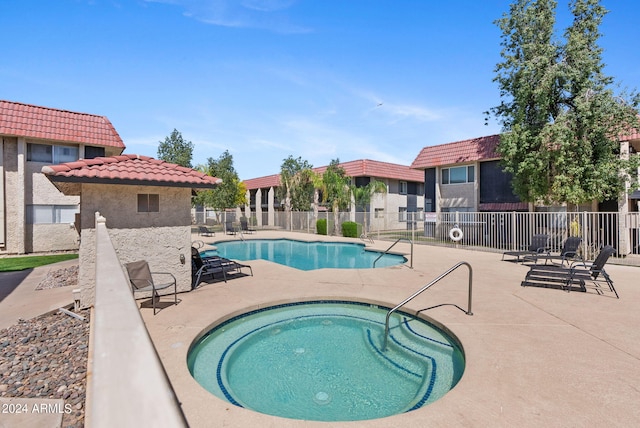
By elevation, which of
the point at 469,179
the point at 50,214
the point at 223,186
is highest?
the point at 223,186

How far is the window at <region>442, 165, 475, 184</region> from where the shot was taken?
2262cm

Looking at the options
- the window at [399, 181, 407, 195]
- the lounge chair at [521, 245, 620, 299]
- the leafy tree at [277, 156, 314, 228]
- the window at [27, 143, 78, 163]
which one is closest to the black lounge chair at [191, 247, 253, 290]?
the lounge chair at [521, 245, 620, 299]

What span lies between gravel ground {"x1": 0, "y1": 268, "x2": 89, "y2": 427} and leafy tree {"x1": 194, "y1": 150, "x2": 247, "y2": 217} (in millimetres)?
27545

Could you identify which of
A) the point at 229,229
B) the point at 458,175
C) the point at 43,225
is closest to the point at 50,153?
the point at 43,225

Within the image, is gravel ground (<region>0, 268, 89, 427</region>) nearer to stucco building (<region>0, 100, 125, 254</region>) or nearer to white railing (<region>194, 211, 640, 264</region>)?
stucco building (<region>0, 100, 125, 254</region>)

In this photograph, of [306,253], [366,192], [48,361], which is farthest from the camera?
[366,192]

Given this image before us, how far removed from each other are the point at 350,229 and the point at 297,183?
954 centimetres

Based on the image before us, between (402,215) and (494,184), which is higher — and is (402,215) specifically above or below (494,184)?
below

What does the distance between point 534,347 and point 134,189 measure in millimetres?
8367

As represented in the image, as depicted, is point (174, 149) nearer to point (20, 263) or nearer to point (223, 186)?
point (223, 186)

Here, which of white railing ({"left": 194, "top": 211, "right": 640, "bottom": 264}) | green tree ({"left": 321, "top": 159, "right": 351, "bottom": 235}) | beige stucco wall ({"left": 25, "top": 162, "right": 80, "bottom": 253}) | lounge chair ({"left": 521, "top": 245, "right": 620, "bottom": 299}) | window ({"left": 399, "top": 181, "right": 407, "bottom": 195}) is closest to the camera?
lounge chair ({"left": 521, "top": 245, "right": 620, "bottom": 299})

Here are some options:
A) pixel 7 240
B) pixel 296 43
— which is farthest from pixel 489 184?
pixel 7 240

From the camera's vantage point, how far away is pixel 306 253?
18.5m

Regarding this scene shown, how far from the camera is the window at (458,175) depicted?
22625 mm
